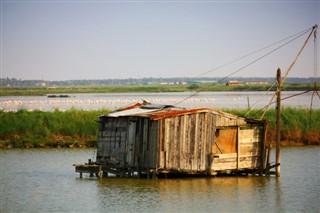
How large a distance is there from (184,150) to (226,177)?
2.75m

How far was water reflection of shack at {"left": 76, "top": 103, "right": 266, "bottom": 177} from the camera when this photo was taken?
1104 inches

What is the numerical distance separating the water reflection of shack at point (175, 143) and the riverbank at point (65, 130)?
35.6 feet

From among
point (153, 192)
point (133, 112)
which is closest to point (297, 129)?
point (133, 112)

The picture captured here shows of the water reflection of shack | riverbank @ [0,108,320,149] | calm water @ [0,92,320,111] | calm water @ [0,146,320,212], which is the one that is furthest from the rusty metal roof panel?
calm water @ [0,92,320,111]

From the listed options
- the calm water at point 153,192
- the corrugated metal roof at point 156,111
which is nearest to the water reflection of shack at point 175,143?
the corrugated metal roof at point 156,111

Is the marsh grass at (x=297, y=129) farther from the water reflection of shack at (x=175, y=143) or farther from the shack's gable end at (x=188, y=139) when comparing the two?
the shack's gable end at (x=188, y=139)

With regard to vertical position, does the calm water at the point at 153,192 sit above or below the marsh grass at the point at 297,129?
below

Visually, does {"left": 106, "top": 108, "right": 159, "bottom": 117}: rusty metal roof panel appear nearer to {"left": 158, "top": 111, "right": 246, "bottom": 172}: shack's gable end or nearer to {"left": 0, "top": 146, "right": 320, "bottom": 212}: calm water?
{"left": 158, "top": 111, "right": 246, "bottom": 172}: shack's gable end

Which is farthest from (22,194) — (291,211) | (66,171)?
(291,211)

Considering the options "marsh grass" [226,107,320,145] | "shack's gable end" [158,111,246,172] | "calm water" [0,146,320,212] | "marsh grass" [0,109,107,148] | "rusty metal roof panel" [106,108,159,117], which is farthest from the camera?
"marsh grass" [226,107,320,145]

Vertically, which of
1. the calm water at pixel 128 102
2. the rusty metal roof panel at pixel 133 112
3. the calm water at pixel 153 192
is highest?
the rusty metal roof panel at pixel 133 112

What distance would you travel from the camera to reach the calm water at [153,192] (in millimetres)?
24250

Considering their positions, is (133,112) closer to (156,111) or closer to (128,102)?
(156,111)

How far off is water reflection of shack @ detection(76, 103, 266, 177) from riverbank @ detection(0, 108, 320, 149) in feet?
35.6
